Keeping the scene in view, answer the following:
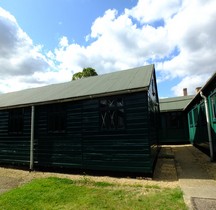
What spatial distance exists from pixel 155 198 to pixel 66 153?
4.53 metres

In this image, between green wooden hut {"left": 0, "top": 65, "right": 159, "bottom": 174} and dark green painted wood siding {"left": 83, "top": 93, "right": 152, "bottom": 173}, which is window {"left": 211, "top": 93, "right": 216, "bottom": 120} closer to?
green wooden hut {"left": 0, "top": 65, "right": 159, "bottom": 174}

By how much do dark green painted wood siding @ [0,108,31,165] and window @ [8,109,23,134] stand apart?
0.66 feet

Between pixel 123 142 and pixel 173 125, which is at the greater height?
pixel 173 125

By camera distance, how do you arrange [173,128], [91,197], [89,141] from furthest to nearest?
1. [173,128]
2. [89,141]
3. [91,197]

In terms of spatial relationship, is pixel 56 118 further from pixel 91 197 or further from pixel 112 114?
pixel 91 197

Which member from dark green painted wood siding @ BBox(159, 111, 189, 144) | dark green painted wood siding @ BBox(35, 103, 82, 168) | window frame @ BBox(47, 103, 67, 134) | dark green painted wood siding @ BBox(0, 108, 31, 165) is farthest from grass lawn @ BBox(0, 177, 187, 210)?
dark green painted wood siding @ BBox(159, 111, 189, 144)

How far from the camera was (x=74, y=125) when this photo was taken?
829cm

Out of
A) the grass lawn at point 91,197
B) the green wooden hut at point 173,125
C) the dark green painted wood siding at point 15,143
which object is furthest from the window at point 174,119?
the grass lawn at point 91,197

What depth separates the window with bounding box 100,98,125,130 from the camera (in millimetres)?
7371

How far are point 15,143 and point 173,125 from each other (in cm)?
1368

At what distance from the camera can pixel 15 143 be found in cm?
992

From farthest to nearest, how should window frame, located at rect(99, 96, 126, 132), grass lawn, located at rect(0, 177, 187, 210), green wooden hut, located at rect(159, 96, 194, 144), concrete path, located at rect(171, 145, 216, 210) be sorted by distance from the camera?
green wooden hut, located at rect(159, 96, 194, 144) → window frame, located at rect(99, 96, 126, 132) → grass lawn, located at rect(0, 177, 187, 210) → concrete path, located at rect(171, 145, 216, 210)

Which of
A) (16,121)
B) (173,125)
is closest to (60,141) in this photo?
(16,121)

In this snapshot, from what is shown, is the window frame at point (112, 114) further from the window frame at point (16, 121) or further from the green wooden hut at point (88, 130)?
the window frame at point (16, 121)
